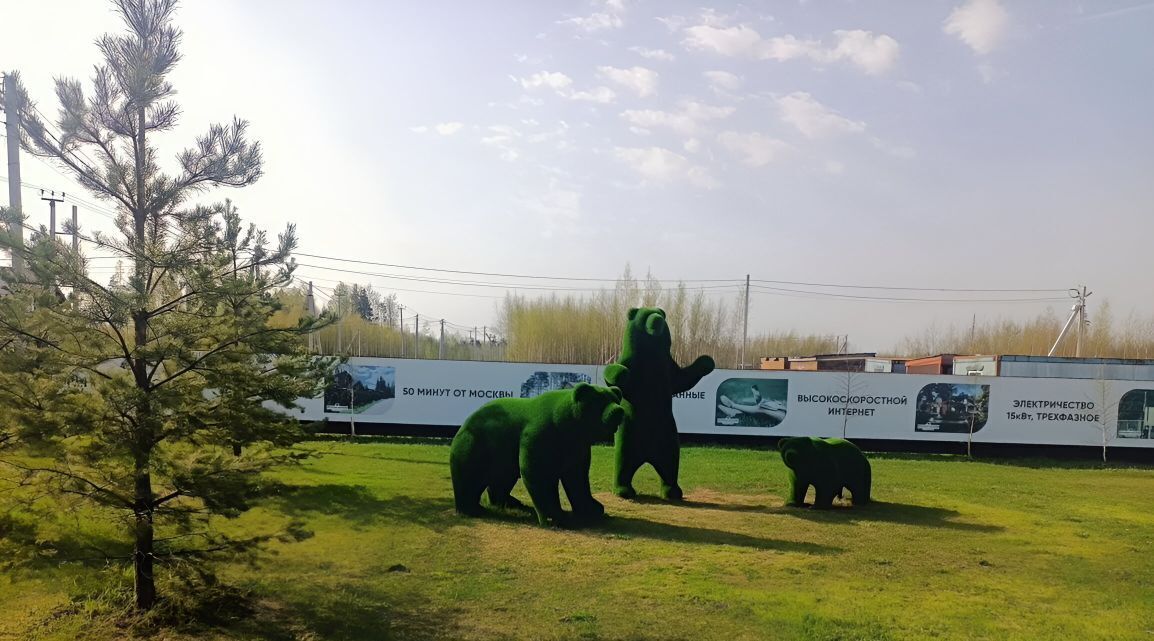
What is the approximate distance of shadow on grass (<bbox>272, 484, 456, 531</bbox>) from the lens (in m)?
9.35

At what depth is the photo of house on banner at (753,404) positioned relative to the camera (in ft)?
66.7

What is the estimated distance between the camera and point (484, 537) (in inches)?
336

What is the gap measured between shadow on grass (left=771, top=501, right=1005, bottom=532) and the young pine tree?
8.02m

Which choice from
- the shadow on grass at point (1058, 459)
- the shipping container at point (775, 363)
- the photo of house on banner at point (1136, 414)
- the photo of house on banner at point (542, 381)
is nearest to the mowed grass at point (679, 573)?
the shadow on grass at point (1058, 459)

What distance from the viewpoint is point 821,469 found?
1091 cm

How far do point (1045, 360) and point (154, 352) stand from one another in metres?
26.3

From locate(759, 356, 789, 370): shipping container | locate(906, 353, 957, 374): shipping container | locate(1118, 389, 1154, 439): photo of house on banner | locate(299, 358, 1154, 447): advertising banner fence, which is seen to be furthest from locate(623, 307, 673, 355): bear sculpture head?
locate(759, 356, 789, 370): shipping container

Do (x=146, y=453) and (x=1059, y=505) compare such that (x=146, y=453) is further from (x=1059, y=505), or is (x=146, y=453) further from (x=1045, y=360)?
(x=1045, y=360)

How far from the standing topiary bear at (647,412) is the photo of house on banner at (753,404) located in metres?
9.13

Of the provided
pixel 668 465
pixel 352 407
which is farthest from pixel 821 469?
pixel 352 407

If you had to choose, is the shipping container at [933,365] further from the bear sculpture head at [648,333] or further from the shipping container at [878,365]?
the bear sculpture head at [648,333]

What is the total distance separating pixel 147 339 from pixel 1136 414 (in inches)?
981

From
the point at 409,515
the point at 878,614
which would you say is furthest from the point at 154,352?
the point at 878,614

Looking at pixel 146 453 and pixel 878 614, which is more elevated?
pixel 146 453
